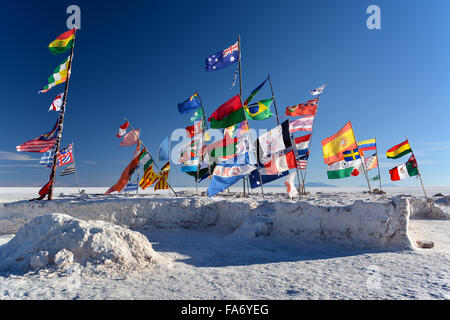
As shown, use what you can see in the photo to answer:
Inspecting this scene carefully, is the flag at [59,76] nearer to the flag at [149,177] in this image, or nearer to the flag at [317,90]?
the flag at [149,177]

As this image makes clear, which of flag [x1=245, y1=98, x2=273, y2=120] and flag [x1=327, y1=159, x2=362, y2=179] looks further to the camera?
flag [x1=327, y1=159, x2=362, y2=179]

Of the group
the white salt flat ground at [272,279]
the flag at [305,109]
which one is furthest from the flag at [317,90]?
the white salt flat ground at [272,279]

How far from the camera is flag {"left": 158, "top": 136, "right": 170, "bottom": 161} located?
13.1 meters

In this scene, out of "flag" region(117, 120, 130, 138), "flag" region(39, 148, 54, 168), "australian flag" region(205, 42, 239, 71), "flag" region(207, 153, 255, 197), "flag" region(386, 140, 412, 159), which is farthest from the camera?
"flag" region(386, 140, 412, 159)

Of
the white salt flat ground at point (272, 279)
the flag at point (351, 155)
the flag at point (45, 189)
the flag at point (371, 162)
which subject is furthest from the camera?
the flag at point (371, 162)

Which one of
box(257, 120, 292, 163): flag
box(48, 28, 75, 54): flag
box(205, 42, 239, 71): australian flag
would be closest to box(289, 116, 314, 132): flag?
box(257, 120, 292, 163): flag

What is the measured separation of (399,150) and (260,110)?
9.54 m

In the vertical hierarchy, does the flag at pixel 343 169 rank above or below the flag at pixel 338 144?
below

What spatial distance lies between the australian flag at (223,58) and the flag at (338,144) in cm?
626

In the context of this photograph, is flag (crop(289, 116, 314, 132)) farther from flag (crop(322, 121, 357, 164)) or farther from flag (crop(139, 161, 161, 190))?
flag (crop(139, 161, 161, 190))

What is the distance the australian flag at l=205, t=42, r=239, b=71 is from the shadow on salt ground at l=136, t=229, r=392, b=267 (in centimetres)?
819

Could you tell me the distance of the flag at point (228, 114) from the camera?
10.2 m
